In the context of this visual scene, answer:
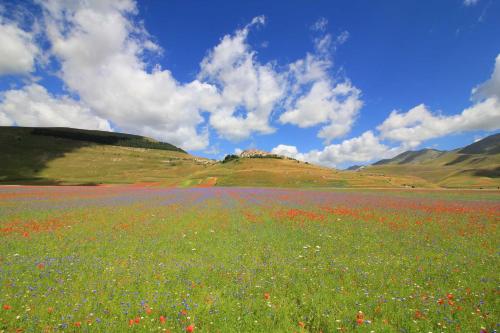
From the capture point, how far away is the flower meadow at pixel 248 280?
22.2ft

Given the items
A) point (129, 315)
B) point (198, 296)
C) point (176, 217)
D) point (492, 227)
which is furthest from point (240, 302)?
point (492, 227)

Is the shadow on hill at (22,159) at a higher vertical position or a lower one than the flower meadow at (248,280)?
higher

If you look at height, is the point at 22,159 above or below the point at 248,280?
above

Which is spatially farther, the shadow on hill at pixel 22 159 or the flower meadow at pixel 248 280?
the shadow on hill at pixel 22 159

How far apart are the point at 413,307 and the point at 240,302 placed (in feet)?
17.0

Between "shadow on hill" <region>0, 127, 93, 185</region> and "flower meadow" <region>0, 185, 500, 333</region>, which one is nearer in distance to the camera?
"flower meadow" <region>0, 185, 500, 333</region>

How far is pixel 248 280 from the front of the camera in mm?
9516

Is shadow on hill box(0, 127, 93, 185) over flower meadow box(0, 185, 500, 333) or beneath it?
over

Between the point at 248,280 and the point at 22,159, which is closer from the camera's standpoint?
the point at 248,280

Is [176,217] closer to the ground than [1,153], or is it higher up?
closer to the ground

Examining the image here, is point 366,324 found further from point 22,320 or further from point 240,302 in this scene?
point 22,320

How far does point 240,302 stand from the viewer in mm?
7805

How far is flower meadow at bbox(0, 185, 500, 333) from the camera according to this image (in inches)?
267

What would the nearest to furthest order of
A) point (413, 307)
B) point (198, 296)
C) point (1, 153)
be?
point (413, 307)
point (198, 296)
point (1, 153)
